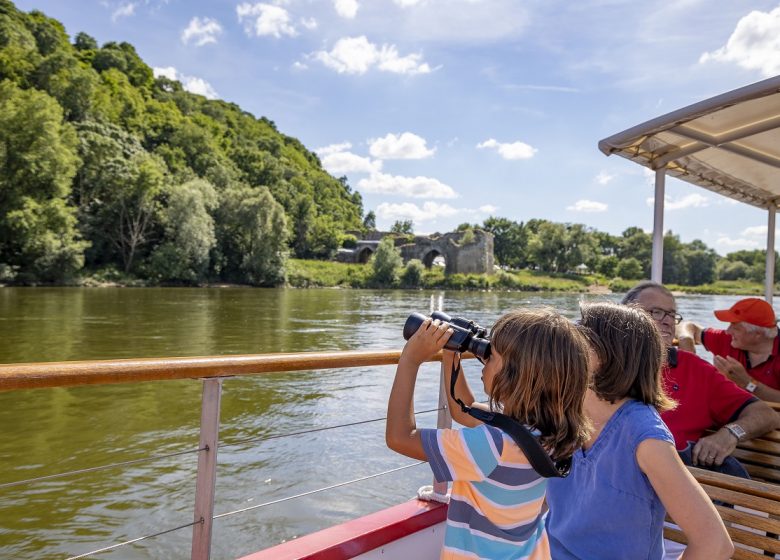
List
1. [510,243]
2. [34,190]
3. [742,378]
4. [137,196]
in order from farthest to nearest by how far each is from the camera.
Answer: [510,243] < [137,196] < [34,190] < [742,378]

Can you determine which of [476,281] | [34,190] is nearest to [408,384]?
[34,190]

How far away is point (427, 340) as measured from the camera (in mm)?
1362

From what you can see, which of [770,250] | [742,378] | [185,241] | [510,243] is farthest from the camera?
[510,243]

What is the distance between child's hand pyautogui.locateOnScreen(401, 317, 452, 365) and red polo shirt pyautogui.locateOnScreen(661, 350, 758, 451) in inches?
52.2

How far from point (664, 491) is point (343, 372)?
13.8m

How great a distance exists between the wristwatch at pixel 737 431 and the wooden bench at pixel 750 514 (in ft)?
1.08

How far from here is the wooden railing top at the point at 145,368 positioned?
4.20 ft

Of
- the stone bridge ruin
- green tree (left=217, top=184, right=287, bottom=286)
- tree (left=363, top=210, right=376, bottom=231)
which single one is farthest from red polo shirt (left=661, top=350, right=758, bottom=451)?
tree (left=363, top=210, right=376, bottom=231)

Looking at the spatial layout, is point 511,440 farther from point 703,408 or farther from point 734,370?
point 734,370

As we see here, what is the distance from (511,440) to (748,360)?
2570mm

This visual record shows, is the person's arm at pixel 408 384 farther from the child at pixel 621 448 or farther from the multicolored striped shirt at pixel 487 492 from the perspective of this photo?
the child at pixel 621 448

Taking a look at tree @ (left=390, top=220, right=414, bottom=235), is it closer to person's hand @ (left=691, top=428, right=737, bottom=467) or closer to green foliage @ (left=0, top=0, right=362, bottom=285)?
green foliage @ (left=0, top=0, right=362, bottom=285)

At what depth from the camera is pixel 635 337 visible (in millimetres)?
1459

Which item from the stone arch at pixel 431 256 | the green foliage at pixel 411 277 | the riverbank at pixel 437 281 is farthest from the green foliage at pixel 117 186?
the green foliage at pixel 411 277
